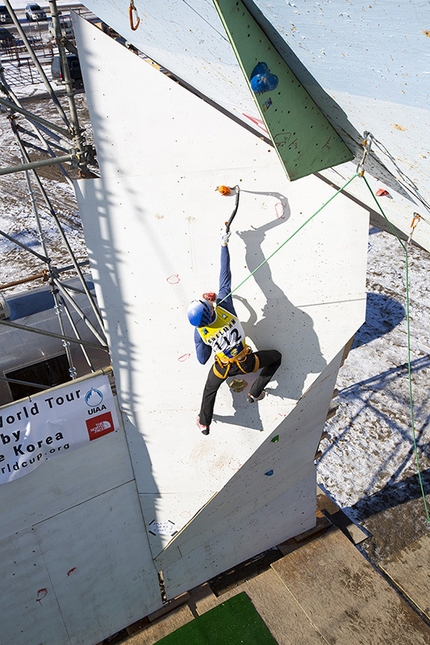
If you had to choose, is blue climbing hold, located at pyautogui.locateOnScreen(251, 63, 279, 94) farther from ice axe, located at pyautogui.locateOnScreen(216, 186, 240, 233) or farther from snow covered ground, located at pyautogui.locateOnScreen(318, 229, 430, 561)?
snow covered ground, located at pyautogui.locateOnScreen(318, 229, 430, 561)

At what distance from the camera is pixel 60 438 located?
485cm

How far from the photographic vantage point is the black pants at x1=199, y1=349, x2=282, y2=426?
4586 millimetres

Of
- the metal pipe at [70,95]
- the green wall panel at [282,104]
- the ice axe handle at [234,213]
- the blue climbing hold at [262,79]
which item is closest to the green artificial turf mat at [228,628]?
the ice axe handle at [234,213]

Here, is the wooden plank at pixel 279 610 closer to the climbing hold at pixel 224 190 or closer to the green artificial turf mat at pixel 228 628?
the green artificial turf mat at pixel 228 628

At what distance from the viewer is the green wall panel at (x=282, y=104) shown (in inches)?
98.3

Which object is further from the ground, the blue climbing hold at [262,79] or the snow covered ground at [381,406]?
the blue climbing hold at [262,79]

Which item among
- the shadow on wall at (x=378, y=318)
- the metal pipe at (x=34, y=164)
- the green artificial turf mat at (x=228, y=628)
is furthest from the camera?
the shadow on wall at (x=378, y=318)

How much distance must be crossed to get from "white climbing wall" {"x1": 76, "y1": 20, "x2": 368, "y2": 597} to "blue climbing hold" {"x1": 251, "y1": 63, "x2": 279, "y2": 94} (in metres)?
1.26

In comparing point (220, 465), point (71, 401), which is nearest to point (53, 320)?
point (71, 401)

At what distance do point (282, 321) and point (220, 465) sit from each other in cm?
177

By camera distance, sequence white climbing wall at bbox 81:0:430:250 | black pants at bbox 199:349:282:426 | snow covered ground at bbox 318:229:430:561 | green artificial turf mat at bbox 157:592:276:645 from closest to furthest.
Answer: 1. white climbing wall at bbox 81:0:430:250
2. black pants at bbox 199:349:282:426
3. green artificial turf mat at bbox 157:592:276:645
4. snow covered ground at bbox 318:229:430:561

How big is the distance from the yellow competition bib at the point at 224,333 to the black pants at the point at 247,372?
8.1 inches

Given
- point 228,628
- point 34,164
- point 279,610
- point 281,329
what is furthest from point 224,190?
point 228,628

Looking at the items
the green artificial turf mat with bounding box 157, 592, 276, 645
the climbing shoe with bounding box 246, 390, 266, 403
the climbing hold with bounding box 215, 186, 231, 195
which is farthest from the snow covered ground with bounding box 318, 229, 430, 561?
the climbing hold with bounding box 215, 186, 231, 195
